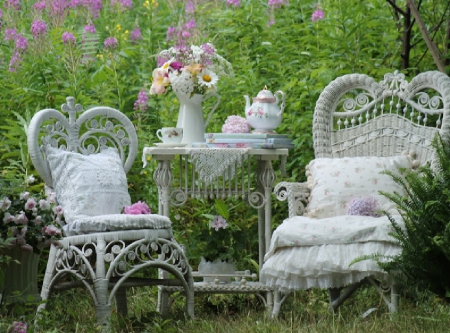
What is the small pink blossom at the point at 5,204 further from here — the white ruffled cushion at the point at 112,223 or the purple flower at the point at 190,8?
the purple flower at the point at 190,8

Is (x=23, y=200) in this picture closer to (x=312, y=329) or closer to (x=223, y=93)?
(x=312, y=329)

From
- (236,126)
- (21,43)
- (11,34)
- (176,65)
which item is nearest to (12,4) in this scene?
(11,34)

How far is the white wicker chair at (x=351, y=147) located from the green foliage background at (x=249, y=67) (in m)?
0.23

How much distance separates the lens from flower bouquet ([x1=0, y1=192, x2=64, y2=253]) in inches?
119

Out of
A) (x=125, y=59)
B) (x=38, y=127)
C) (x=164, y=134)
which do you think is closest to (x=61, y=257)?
(x=38, y=127)

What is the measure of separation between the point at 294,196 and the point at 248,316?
597 mm

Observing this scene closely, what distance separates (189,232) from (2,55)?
149 cm

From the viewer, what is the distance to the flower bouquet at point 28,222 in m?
3.03

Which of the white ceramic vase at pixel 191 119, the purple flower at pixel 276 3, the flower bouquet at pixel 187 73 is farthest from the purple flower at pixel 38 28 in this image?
the purple flower at pixel 276 3

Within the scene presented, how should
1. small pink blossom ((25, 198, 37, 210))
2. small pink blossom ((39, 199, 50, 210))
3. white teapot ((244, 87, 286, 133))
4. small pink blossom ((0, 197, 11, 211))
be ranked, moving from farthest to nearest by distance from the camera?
white teapot ((244, 87, 286, 133))
small pink blossom ((39, 199, 50, 210))
small pink blossom ((25, 198, 37, 210))
small pink blossom ((0, 197, 11, 211))

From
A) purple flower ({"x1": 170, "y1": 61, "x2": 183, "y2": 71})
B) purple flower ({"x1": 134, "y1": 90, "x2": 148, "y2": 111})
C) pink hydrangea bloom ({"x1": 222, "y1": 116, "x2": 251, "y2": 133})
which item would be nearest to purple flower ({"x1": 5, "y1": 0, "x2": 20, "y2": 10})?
purple flower ({"x1": 134, "y1": 90, "x2": 148, "y2": 111})

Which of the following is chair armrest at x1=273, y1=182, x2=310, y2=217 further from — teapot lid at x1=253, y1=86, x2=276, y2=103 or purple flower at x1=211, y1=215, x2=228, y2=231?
teapot lid at x1=253, y1=86, x2=276, y2=103

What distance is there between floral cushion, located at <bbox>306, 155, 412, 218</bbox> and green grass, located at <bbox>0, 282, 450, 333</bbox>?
471mm

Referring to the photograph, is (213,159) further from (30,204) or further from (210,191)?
(30,204)
